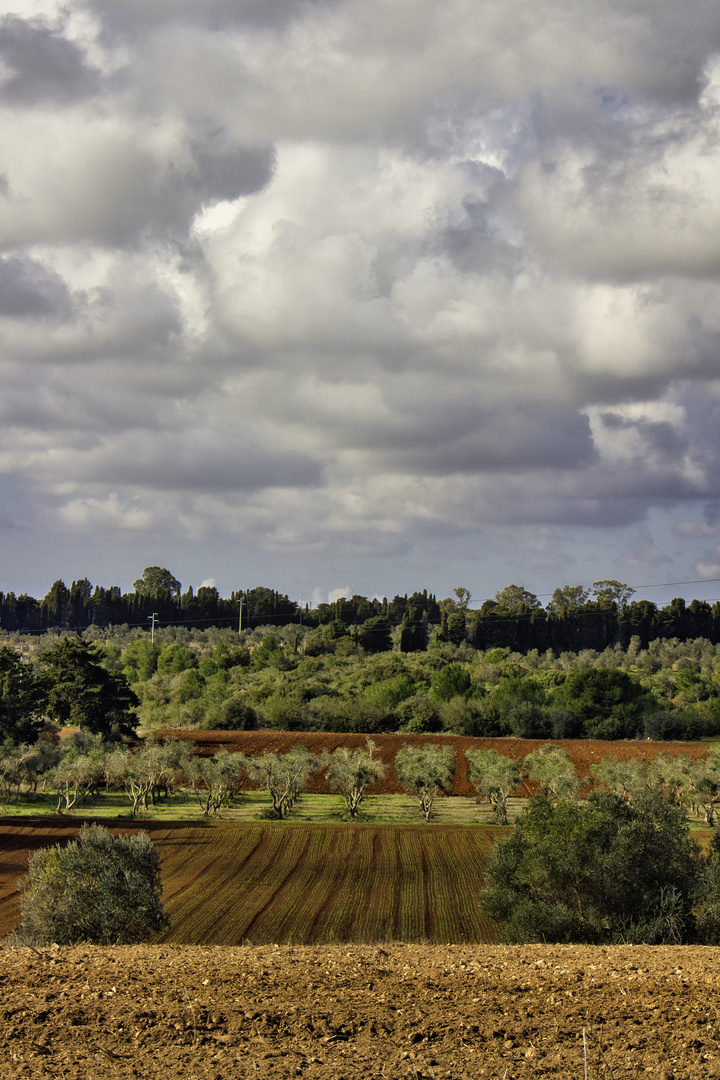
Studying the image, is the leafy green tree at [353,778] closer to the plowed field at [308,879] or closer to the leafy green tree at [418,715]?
the plowed field at [308,879]

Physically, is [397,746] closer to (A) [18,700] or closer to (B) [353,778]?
(B) [353,778]

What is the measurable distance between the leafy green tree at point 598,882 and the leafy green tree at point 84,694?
191 feet

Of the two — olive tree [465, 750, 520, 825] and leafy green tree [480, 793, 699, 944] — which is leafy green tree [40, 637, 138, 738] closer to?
olive tree [465, 750, 520, 825]

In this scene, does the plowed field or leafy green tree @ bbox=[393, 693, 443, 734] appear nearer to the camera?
the plowed field

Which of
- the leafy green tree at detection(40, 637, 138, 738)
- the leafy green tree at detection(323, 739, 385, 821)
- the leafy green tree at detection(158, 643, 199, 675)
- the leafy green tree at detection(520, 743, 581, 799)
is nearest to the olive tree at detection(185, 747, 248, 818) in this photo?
the leafy green tree at detection(323, 739, 385, 821)

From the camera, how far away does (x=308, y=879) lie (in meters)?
34.2

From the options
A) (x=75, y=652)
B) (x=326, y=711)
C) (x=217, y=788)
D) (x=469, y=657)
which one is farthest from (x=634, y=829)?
(x=469, y=657)

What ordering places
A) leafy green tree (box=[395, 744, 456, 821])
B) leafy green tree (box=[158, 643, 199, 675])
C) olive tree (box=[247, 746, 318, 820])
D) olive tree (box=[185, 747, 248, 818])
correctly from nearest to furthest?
olive tree (box=[185, 747, 248, 818]) → leafy green tree (box=[395, 744, 456, 821]) → olive tree (box=[247, 746, 318, 820]) → leafy green tree (box=[158, 643, 199, 675])

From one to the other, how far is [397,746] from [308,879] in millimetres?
42374

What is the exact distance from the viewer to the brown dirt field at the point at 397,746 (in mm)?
67875

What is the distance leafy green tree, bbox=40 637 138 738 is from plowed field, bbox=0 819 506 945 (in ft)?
95.7

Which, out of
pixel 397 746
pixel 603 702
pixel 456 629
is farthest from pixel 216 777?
pixel 456 629

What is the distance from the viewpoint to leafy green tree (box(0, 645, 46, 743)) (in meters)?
66.6

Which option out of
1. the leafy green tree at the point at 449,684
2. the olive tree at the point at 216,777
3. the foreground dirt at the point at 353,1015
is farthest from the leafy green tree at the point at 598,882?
the leafy green tree at the point at 449,684
